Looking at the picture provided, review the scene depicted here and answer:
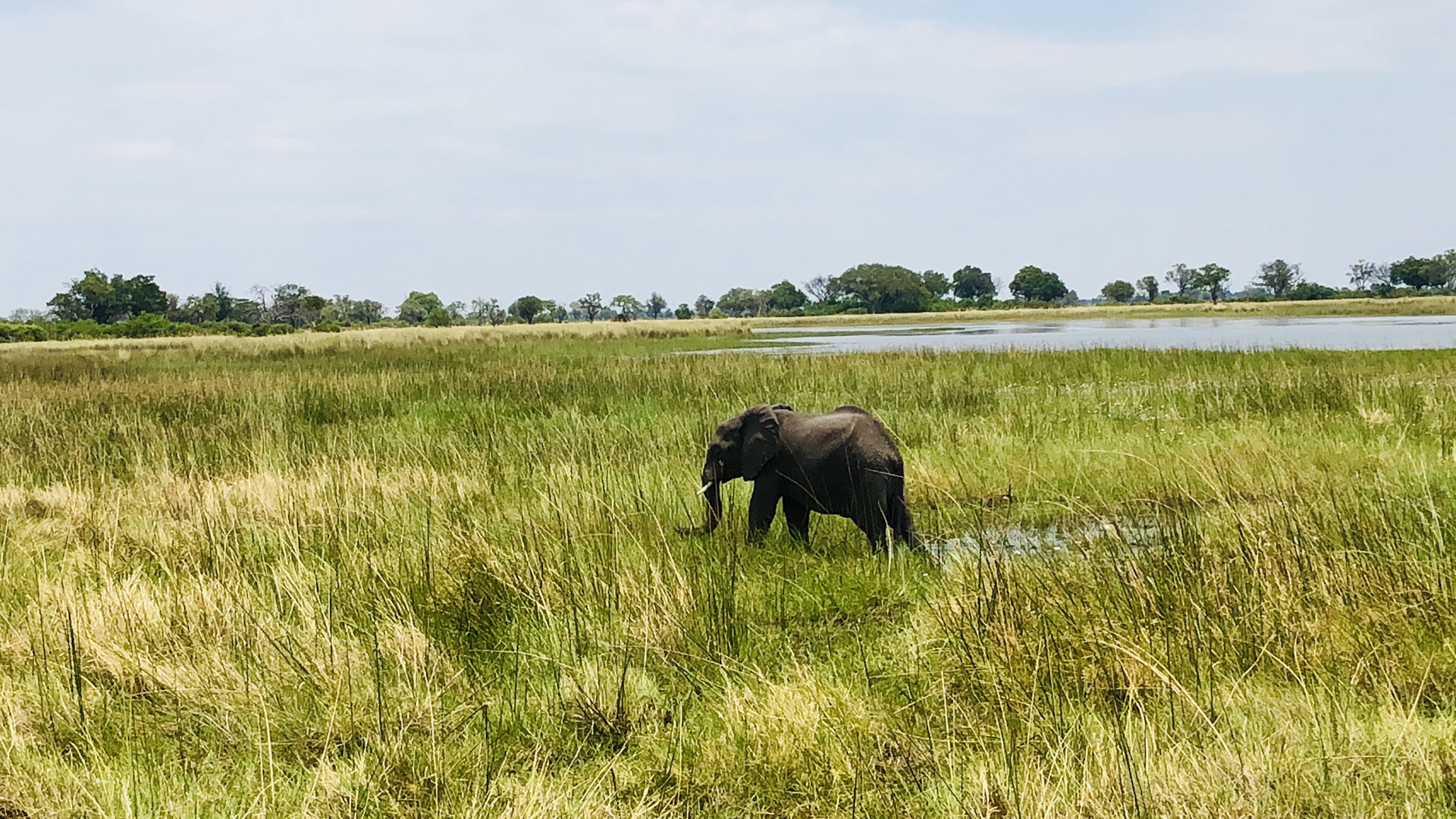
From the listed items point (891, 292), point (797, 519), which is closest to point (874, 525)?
point (797, 519)

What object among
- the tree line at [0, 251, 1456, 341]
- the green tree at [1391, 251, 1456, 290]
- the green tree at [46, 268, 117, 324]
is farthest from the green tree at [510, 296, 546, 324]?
the green tree at [1391, 251, 1456, 290]

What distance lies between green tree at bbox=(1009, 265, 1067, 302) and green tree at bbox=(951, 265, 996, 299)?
31.8 feet

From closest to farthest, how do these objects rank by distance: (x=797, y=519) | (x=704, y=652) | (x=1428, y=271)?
(x=704, y=652) → (x=797, y=519) → (x=1428, y=271)

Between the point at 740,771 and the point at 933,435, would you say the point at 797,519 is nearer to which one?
the point at 740,771

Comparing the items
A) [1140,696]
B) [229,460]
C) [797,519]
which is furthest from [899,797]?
[229,460]

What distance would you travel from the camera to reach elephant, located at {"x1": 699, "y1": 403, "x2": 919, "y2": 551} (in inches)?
193

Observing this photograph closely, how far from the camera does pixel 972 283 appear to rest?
15588 centimetres

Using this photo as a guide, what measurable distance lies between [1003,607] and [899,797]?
1130 mm

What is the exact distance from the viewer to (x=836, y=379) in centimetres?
1551

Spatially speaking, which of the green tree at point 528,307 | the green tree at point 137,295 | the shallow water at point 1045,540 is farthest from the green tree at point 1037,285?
the shallow water at point 1045,540

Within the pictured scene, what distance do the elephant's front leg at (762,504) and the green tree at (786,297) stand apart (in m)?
139

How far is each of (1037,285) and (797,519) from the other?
14588 cm

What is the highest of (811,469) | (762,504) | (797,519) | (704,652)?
(811,469)

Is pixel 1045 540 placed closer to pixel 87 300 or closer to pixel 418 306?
pixel 87 300
